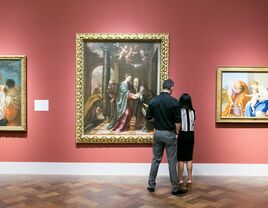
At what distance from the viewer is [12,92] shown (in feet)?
21.6

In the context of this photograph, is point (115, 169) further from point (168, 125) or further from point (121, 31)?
point (121, 31)

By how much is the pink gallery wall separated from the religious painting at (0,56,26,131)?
0.16 m

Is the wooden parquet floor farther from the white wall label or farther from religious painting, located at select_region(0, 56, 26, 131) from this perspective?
the white wall label

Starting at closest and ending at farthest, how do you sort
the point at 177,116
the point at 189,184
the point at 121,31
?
the point at 177,116
the point at 189,184
the point at 121,31

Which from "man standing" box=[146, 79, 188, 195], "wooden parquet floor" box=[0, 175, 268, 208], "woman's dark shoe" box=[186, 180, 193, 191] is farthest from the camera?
"woman's dark shoe" box=[186, 180, 193, 191]

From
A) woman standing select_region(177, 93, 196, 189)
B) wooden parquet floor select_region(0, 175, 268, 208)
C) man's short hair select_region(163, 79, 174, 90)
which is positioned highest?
man's short hair select_region(163, 79, 174, 90)

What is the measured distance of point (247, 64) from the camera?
6633 millimetres

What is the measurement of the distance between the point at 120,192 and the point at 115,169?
3.87ft

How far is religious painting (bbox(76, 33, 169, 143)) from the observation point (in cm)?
658

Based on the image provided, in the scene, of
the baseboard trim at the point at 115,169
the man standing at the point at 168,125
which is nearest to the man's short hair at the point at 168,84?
the man standing at the point at 168,125

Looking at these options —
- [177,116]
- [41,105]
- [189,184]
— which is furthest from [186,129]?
[41,105]

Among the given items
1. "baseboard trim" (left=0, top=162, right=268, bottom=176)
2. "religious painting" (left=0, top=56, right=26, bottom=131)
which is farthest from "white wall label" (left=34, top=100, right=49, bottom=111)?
"baseboard trim" (left=0, top=162, right=268, bottom=176)

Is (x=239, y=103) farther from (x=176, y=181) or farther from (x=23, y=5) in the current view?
(x=23, y=5)

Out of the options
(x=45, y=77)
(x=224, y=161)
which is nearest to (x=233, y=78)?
(x=224, y=161)
